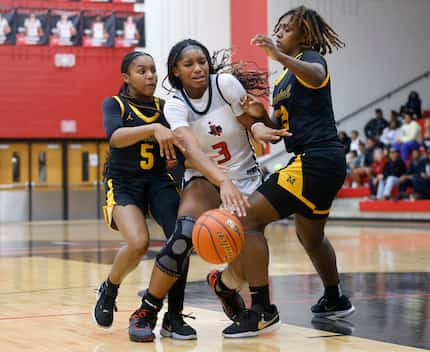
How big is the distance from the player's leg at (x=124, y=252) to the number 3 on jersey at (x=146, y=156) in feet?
0.89

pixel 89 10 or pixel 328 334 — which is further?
pixel 89 10

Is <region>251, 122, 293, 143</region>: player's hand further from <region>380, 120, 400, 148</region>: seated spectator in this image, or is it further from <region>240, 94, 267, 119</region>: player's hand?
<region>380, 120, 400, 148</region>: seated spectator

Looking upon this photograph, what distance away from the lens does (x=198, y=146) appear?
5043 millimetres

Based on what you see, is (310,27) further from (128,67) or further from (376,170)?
(376,170)

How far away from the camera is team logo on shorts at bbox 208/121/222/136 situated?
5.26 meters

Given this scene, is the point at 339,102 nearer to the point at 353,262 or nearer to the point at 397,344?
the point at 353,262

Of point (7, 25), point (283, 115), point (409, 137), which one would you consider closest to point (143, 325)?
point (283, 115)

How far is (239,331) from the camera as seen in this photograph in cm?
508

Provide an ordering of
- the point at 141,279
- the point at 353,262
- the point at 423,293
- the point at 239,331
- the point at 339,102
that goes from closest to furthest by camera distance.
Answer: the point at 239,331, the point at 423,293, the point at 141,279, the point at 353,262, the point at 339,102

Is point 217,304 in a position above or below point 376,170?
below

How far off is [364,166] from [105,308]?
53.1ft

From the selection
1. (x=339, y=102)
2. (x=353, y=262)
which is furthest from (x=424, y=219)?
(x=353, y=262)

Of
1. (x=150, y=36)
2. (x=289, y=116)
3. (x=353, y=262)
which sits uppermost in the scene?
(x=150, y=36)

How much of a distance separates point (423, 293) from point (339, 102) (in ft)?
53.6
